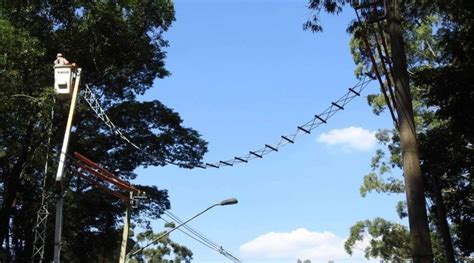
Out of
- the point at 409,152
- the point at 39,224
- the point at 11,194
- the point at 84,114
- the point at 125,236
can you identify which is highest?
the point at 84,114

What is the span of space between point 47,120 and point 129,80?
867cm

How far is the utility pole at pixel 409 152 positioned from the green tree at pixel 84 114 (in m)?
10.9

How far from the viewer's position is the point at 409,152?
28.7ft

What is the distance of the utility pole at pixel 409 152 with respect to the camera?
805 cm

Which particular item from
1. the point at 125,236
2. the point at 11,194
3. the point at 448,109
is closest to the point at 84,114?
the point at 11,194

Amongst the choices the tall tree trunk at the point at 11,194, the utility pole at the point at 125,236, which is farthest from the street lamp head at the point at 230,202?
A: the tall tree trunk at the point at 11,194

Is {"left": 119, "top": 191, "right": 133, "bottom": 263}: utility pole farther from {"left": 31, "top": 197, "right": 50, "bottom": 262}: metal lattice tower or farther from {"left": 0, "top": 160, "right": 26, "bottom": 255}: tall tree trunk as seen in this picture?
{"left": 0, "top": 160, "right": 26, "bottom": 255}: tall tree trunk

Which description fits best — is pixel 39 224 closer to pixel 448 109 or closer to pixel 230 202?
pixel 230 202

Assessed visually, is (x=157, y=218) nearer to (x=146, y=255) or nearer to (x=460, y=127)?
(x=460, y=127)

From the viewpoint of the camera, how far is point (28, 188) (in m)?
26.1

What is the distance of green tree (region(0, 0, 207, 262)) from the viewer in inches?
714

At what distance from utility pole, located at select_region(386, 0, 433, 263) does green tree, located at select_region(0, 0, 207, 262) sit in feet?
35.6

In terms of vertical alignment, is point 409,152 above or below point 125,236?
below

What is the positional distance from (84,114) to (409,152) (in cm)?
1910
